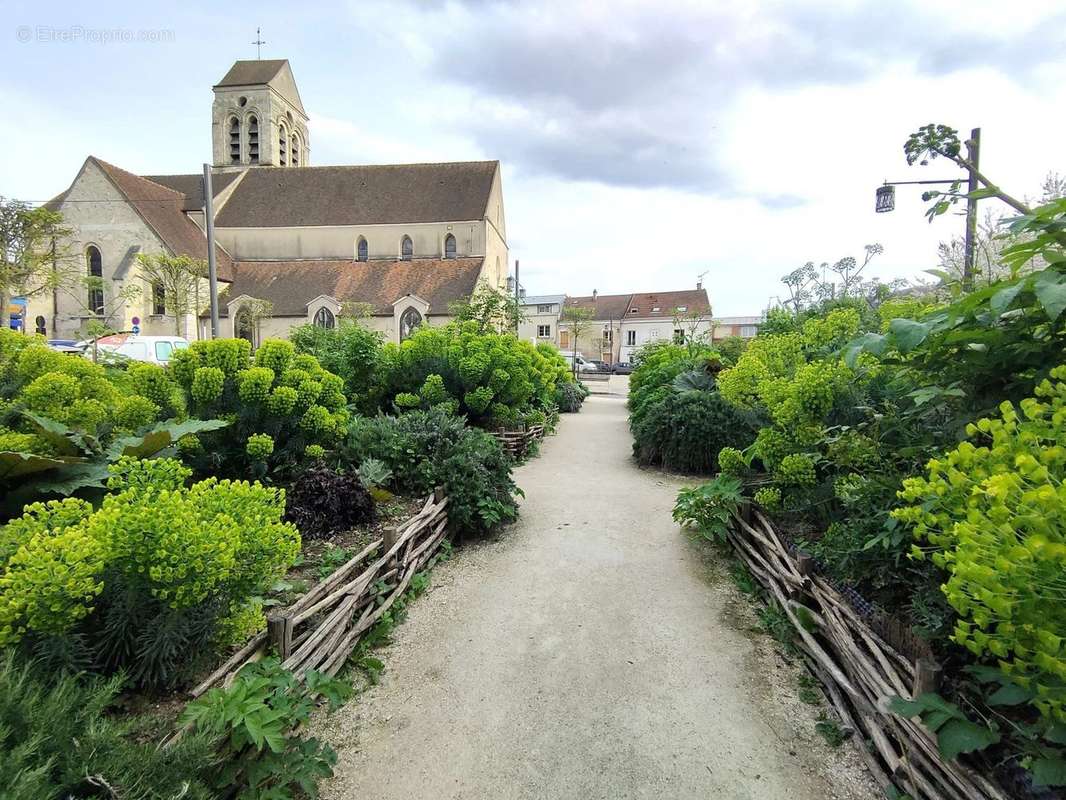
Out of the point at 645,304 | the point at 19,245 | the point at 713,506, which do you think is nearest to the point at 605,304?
the point at 645,304

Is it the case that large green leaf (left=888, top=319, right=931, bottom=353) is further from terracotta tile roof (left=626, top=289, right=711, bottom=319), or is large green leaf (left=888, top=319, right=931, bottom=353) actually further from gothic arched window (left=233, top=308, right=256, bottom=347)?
terracotta tile roof (left=626, top=289, right=711, bottom=319)

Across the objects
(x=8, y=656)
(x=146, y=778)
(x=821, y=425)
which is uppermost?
(x=821, y=425)

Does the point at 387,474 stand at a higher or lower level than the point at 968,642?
lower

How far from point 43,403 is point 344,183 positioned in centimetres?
4066

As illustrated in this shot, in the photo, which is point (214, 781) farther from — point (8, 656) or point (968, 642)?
point (968, 642)

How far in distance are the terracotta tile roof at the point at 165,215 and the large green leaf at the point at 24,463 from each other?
29746 mm

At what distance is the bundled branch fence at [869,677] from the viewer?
1964 millimetres

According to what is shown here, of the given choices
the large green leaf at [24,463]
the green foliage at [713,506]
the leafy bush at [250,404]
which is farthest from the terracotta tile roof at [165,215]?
the green foliage at [713,506]

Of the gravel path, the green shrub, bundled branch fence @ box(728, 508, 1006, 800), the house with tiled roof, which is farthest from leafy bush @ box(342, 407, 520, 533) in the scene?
the house with tiled roof

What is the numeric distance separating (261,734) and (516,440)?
7.10m

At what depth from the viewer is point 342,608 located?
313 cm

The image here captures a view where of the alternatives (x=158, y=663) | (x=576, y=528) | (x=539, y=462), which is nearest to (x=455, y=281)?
(x=539, y=462)

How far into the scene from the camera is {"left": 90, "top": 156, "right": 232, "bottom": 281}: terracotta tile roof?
2998 centimetres

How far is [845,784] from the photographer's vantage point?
2.35 metres
